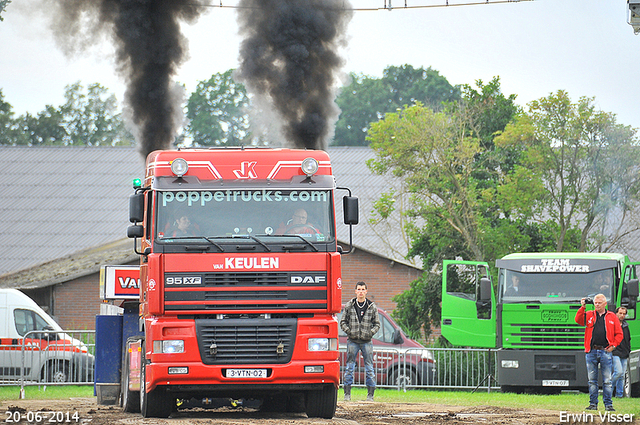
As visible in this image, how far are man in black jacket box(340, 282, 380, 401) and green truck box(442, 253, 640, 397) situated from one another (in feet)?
11.0

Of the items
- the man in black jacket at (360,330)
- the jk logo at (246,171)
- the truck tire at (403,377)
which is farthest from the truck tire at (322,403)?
the truck tire at (403,377)

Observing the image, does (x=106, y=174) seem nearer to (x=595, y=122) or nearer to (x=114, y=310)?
(x=595, y=122)

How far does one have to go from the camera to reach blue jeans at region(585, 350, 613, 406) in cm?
1509

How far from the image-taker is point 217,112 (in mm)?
68625

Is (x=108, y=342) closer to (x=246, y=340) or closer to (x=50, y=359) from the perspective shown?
(x=246, y=340)

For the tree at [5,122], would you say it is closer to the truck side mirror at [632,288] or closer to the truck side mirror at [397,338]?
the truck side mirror at [397,338]

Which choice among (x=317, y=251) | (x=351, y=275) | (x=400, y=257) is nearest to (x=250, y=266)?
(x=317, y=251)

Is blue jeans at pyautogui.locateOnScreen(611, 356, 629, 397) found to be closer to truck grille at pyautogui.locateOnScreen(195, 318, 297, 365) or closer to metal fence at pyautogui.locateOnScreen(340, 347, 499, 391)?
metal fence at pyautogui.locateOnScreen(340, 347, 499, 391)

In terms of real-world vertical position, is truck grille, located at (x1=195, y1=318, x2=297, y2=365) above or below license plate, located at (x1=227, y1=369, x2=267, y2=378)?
above

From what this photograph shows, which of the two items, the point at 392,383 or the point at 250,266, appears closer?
the point at 250,266

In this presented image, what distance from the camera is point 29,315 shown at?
2300cm

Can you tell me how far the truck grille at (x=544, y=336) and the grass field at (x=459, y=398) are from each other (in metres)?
1.04

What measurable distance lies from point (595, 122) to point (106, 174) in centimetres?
2273

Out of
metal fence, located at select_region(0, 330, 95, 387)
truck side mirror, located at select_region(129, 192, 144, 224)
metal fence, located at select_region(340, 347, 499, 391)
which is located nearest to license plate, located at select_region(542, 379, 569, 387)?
metal fence, located at select_region(340, 347, 499, 391)
